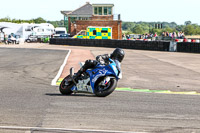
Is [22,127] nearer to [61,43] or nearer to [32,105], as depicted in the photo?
[32,105]

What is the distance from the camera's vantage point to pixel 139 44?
4259 cm

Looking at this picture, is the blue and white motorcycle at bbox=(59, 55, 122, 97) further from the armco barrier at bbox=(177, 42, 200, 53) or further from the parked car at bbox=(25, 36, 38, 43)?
the parked car at bbox=(25, 36, 38, 43)

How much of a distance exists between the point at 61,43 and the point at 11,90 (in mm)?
41999

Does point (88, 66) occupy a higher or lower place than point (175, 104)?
higher

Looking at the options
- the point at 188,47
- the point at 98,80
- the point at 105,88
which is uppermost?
the point at 98,80

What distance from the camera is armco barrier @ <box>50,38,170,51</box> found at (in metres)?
40.1

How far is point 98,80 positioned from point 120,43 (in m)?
35.9

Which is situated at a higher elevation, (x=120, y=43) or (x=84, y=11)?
(x=84, y=11)

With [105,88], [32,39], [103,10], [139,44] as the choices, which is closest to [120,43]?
[139,44]

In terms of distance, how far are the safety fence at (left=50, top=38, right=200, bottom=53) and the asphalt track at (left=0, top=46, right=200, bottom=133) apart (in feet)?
89.6

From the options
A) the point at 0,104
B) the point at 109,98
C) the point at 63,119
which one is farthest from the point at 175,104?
the point at 0,104

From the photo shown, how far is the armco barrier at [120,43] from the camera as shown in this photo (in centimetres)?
4006

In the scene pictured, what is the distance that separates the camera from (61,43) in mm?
52250

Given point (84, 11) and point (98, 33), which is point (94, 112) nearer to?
point (98, 33)
